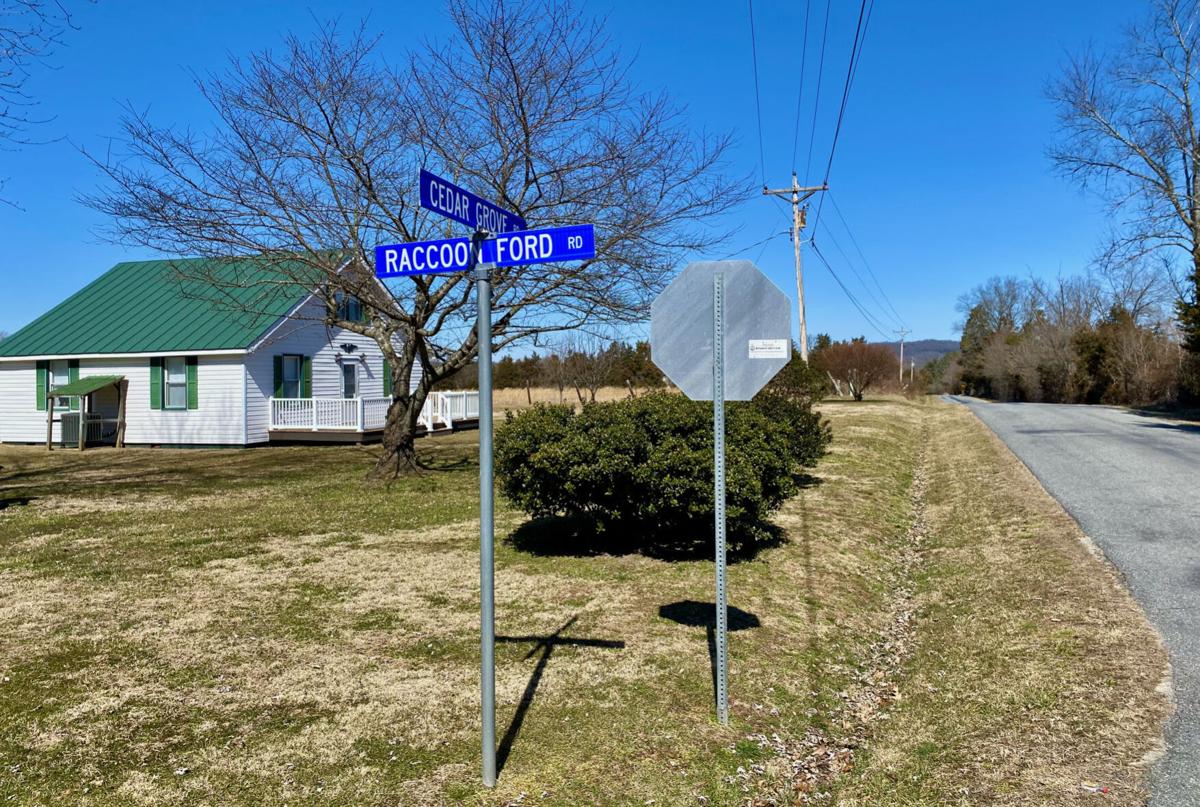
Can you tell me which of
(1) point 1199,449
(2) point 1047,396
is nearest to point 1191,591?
(1) point 1199,449

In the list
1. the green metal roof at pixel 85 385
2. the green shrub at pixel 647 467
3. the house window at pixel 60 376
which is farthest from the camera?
the house window at pixel 60 376

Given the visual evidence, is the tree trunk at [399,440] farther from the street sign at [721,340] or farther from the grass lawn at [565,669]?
the street sign at [721,340]

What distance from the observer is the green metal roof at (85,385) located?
21094 millimetres

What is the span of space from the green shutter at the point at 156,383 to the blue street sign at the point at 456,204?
72.4 feet

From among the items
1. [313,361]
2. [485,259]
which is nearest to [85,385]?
[313,361]

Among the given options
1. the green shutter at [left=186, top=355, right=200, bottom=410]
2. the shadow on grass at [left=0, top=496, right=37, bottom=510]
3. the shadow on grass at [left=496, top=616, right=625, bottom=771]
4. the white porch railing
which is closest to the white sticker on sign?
the shadow on grass at [left=496, top=616, right=625, bottom=771]

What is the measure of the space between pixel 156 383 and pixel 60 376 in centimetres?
377

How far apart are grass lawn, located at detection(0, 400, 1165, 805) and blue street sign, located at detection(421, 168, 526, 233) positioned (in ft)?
8.37

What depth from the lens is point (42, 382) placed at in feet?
75.6

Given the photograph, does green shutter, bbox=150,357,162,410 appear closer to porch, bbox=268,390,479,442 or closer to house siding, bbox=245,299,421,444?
house siding, bbox=245,299,421,444

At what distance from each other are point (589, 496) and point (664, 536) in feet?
4.36

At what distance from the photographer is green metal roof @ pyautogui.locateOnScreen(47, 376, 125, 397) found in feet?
69.2

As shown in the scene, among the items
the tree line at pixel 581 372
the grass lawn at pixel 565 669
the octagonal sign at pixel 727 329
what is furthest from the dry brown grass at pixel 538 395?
the octagonal sign at pixel 727 329

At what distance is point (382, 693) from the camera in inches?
176
